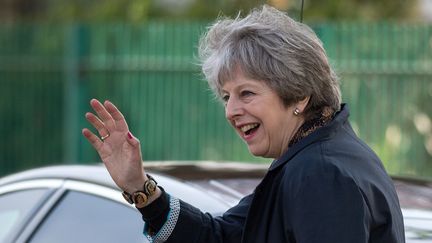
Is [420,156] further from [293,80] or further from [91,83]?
[293,80]

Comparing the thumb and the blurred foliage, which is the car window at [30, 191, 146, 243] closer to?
the thumb

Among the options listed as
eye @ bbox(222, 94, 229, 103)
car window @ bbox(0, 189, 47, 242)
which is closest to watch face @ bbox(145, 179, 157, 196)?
eye @ bbox(222, 94, 229, 103)

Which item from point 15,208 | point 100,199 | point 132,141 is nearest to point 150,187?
point 132,141

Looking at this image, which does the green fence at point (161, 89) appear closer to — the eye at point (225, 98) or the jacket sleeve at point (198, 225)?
the jacket sleeve at point (198, 225)

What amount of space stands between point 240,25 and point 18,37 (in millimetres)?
8418

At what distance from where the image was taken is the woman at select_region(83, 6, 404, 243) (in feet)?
8.23

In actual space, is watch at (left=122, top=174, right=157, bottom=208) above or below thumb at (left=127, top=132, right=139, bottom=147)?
below

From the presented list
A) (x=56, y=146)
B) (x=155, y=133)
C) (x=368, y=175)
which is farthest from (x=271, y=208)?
(x=56, y=146)

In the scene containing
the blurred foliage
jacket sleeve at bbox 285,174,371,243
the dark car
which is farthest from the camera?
the blurred foliage

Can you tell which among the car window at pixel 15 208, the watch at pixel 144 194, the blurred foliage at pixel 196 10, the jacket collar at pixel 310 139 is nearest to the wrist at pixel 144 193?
the watch at pixel 144 194

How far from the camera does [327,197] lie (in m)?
2.48

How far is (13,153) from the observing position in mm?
11242

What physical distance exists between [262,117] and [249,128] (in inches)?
2.1

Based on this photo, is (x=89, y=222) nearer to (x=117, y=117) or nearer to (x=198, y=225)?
(x=198, y=225)
